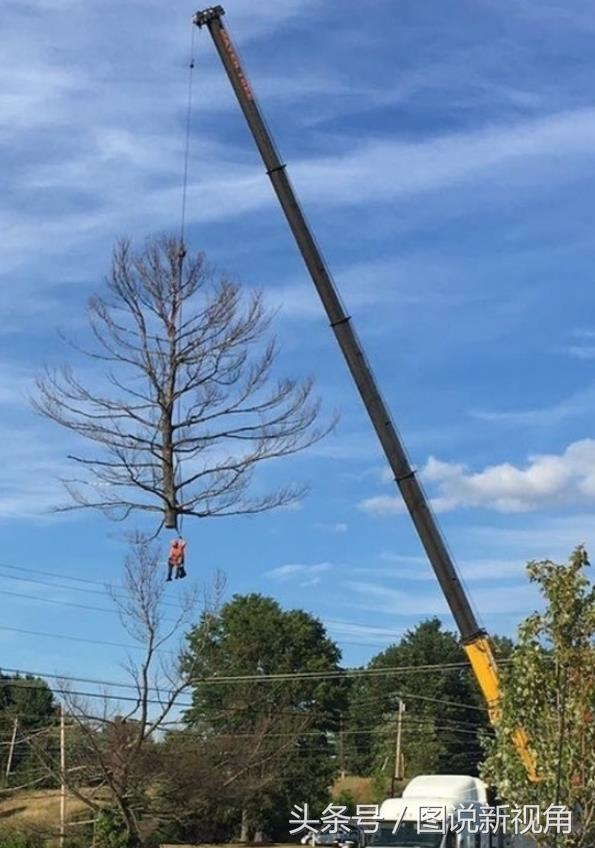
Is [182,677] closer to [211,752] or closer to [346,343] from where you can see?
[211,752]

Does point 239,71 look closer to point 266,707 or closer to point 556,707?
point 556,707

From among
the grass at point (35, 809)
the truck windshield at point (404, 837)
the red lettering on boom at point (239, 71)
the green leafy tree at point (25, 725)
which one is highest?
the red lettering on boom at point (239, 71)

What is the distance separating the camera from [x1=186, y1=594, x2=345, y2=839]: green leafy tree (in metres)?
38.8

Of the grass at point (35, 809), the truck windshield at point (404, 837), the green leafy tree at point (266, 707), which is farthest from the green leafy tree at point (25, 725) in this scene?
the truck windshield at point (404, 837)

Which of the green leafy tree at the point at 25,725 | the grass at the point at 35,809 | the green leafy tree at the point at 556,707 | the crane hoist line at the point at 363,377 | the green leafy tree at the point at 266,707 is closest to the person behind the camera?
the green leafy tree at the point at 556,707

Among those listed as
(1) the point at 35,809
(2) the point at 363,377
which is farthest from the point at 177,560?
(1) the point at 35,809

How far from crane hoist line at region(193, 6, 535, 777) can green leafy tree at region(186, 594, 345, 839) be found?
1118 centimetres

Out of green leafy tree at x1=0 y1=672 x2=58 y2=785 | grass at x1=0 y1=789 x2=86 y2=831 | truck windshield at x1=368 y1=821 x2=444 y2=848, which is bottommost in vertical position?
truck windshield at x1=368 y1=821 x2=444 y2=848

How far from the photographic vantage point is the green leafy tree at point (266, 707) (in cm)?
3884

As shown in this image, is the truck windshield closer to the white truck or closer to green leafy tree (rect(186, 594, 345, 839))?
the white truck

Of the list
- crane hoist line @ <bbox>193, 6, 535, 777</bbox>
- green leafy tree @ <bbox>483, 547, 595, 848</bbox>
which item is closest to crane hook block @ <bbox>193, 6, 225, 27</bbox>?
crane hoist line @ <bbox>193, 6, 535, 777</bbox>

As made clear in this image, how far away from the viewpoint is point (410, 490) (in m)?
23.9

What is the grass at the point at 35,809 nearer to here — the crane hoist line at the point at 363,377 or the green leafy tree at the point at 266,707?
the green leafy tree at the point at 266,707

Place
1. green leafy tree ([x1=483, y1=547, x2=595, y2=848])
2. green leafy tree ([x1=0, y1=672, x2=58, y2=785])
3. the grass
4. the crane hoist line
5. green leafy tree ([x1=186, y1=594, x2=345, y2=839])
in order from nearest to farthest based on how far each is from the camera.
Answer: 1. green leafy tree ([x1=483, y1=547, x2=595, y2=848])
2. the crane hoist line
3. green leafy tree ([x1=0, y1=672, x2=58, y2=785])
4. the grass
5. green leafy tree ([x1=186, y1=594, x2=345, y2=839])
